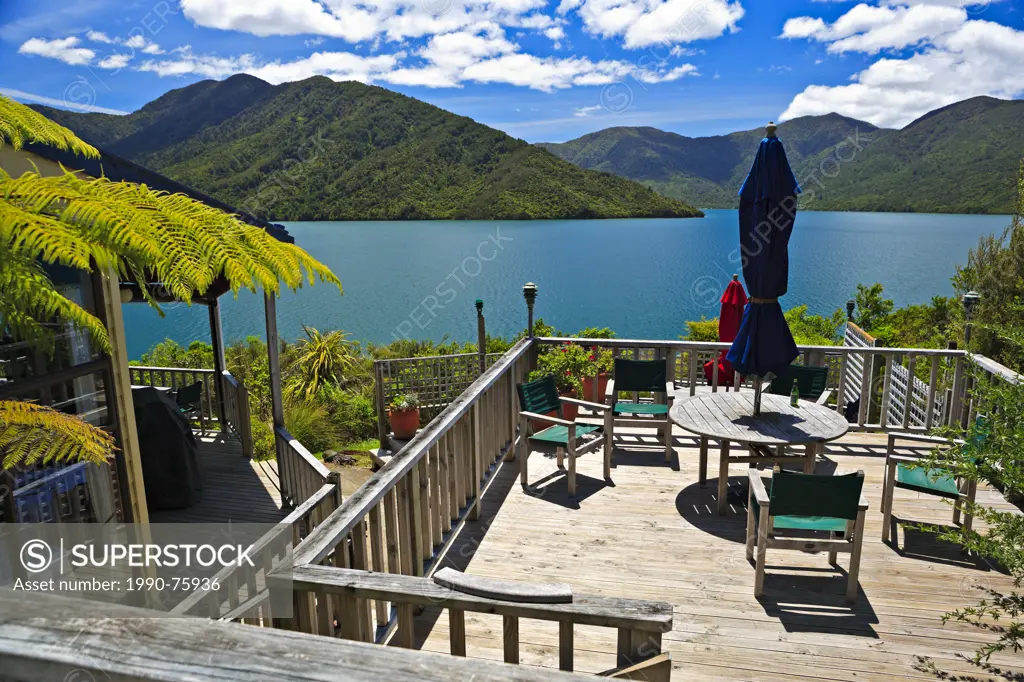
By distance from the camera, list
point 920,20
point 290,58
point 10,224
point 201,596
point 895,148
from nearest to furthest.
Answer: point 10,224
point 201,596
point 920,20
point 290,58
point 895,148

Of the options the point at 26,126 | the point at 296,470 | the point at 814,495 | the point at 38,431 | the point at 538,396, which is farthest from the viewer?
the point at 296,470

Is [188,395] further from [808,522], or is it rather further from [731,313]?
[808,522]

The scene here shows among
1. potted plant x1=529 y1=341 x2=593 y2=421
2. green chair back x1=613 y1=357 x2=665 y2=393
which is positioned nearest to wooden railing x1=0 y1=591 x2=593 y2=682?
green chair back x1=613 y1=357 x2=665 y2=393

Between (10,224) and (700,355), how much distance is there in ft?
28.4

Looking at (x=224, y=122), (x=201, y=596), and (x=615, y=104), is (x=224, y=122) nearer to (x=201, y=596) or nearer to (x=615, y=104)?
(x=615, y=104)

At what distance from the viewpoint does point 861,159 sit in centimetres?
10450

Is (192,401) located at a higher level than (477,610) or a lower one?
lower

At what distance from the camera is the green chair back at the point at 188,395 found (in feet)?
22.6

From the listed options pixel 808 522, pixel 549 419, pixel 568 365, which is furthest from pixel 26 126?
pixel 568 365

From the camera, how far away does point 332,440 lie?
10109 millimetres

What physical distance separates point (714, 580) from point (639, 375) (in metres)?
2.35

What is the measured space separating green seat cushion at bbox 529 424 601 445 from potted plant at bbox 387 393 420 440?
443cm

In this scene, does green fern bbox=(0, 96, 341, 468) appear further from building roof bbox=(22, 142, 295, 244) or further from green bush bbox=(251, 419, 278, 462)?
green bush bbox=(251, 419, 278, 462)

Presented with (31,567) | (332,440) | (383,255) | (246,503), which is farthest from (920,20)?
(383,255)
